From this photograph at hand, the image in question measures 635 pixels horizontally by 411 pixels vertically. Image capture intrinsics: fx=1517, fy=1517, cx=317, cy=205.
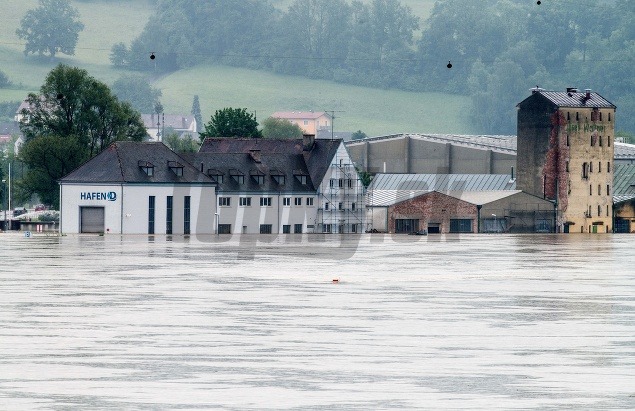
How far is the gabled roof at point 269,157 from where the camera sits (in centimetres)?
15112

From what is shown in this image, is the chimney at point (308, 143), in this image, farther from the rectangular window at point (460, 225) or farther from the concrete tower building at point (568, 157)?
the concrete tower building at point (568, 157)

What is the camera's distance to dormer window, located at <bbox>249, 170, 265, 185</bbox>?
150988 mm

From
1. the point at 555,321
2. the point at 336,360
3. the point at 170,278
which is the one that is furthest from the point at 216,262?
the point at 336,360

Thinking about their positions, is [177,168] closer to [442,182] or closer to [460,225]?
[460,225]

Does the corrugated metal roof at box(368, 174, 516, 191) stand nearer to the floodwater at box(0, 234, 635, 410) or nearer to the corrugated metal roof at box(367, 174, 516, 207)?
the corrugated metal roof at box(367, 174, 516, 207)

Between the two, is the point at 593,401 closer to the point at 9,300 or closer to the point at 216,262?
the point at 9,300

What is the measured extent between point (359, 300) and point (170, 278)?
1490cm

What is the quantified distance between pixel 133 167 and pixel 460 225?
35185 millimetres

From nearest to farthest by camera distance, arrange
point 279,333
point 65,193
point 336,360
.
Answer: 1. point 336,360
2. point 279,333
3. point 65,193

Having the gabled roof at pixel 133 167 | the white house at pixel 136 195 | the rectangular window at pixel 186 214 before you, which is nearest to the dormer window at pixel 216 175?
the gabled roof at pixel 133 167

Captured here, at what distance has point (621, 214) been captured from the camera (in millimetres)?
169625

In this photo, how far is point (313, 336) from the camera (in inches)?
1709

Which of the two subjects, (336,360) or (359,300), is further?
(359,300)

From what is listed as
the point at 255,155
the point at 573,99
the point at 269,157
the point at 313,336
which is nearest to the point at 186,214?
the point at 255,155
